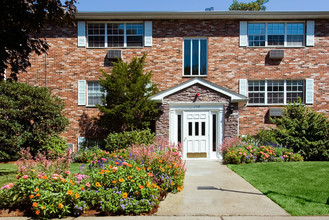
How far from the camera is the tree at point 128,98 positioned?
12.6 metres

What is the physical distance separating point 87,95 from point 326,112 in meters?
12.4

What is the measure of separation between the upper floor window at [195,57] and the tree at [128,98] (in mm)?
2512

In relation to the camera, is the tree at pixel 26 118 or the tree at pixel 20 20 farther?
the tree at pixel 26 118

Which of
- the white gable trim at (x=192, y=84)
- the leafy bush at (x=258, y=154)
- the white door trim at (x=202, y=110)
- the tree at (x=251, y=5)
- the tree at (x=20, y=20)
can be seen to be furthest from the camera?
the tree at (x=251, y=5)

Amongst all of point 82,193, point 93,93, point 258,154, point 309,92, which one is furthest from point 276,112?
point 82,193

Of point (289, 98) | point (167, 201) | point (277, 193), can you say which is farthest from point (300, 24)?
point (167, 201)

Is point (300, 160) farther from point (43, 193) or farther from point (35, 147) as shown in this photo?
point (35, 147)

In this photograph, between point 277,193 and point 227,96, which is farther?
point 227,96

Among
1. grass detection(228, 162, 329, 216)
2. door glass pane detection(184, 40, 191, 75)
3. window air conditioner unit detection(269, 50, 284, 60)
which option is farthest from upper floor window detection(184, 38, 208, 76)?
grass detection(228, 162, 329, 216)

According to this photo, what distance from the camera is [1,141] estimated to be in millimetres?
11766

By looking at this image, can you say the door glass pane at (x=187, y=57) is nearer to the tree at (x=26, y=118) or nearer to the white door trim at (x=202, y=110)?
the white door trim at (x=202, y=110)

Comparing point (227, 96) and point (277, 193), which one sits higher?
point (227, 96)

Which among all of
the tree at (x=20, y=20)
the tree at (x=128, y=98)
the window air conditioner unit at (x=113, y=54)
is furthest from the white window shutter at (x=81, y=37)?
the tree at (x=20, y=20)

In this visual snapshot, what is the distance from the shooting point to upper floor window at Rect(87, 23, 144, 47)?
15078 millimetres
